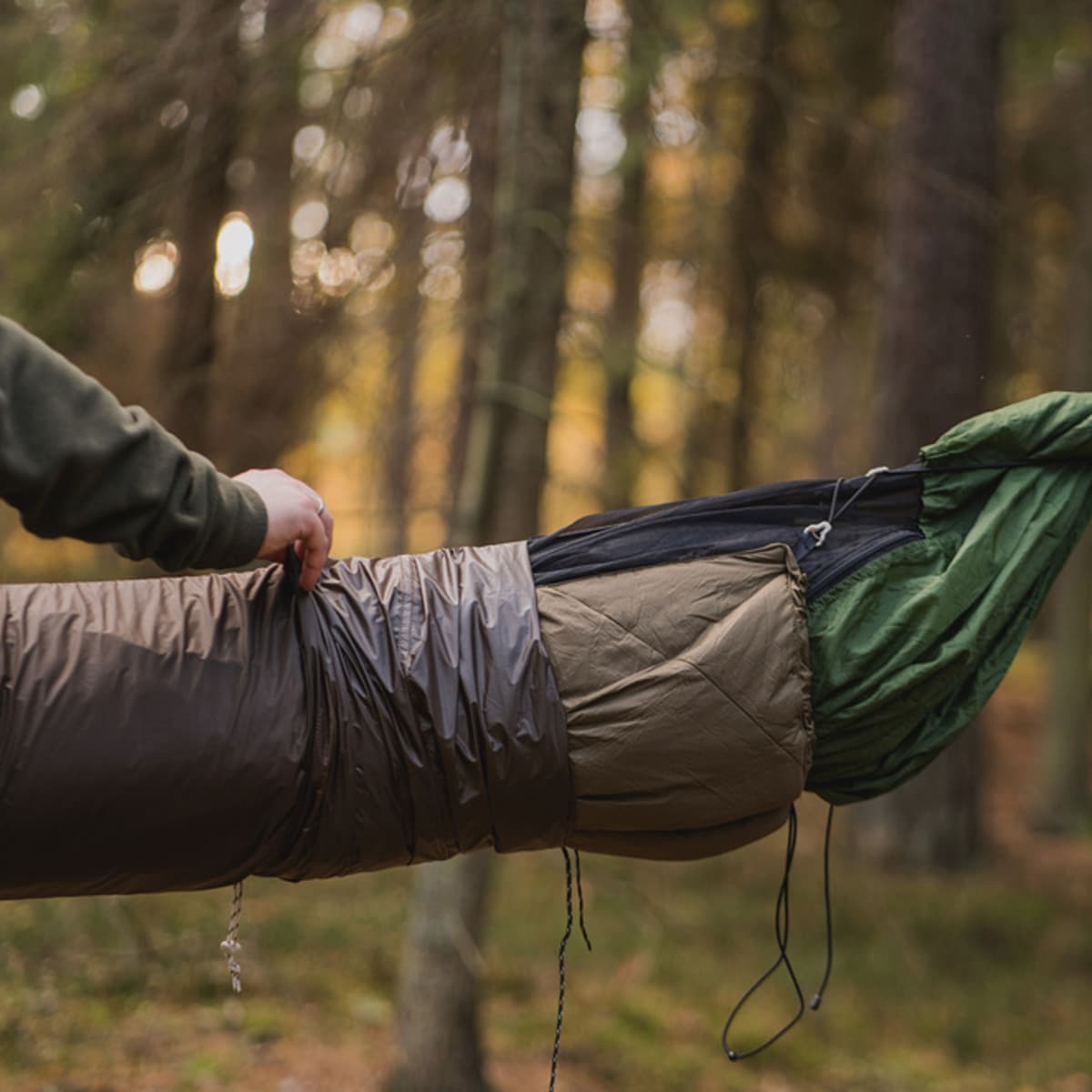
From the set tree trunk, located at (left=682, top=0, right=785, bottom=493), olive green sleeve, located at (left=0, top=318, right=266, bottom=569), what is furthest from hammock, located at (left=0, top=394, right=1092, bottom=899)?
tree trunk, located at (left=682, top=0, right=785, bottom=493)

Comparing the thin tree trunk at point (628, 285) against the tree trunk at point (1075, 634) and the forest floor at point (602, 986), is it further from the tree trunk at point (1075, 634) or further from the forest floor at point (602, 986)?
the tree trunk at point (1075, 634)

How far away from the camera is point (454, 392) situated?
4910 mm

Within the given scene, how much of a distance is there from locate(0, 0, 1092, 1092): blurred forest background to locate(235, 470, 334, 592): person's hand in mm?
1330

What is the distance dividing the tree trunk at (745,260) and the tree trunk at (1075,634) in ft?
7.53

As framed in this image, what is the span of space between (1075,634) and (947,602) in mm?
7860

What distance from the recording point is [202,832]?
1960 mm

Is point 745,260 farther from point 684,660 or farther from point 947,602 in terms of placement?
point 684,660

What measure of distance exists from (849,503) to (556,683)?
28.5 inches

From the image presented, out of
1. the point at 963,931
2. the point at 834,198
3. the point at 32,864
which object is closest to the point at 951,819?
the point at 963,931

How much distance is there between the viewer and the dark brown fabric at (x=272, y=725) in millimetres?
1859

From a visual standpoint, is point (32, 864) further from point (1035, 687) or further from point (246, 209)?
point (1035, 687)

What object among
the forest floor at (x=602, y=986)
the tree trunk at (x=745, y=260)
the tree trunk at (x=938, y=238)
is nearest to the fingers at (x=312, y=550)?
the forest floor at (x=602, y=986)

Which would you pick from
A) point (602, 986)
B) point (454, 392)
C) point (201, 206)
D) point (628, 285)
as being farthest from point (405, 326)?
point (628, 285)

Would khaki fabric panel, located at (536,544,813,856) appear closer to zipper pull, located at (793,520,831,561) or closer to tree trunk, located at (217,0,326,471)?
zipper pull, located at (793,520,831,561)
